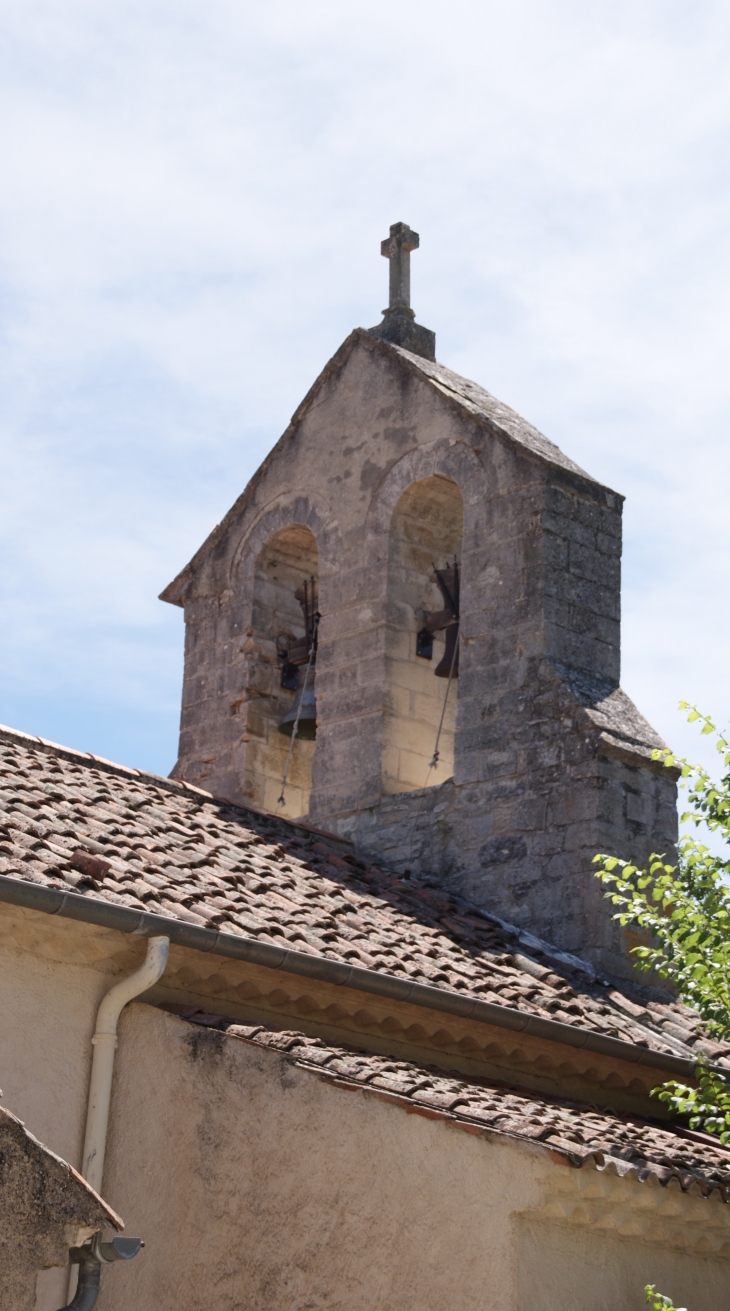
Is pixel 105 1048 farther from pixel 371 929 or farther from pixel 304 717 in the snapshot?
pixel 304 717

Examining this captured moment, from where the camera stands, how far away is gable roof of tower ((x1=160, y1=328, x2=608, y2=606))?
34.2 feet

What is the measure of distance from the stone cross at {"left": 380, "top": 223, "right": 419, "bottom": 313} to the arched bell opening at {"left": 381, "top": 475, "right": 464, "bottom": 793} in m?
1.57

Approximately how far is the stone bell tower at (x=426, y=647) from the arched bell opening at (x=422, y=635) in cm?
1

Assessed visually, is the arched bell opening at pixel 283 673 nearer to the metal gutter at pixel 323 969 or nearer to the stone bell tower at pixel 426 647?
the stone bell tower at pixel 426 647

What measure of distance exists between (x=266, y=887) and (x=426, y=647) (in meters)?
3.36

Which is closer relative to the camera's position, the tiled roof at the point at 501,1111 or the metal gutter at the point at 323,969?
the metal gutter at the point at 323,969

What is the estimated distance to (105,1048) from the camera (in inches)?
251

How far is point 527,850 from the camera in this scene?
9562mm

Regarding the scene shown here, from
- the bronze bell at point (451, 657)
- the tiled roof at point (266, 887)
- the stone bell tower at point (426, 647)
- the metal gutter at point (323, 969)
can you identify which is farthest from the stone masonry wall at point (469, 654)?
the metal gutter at point (323, 969)

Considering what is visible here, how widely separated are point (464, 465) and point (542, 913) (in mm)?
2910

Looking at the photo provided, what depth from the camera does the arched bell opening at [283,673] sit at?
37.2ft

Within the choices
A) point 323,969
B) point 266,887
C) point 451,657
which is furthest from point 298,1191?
point 451,657

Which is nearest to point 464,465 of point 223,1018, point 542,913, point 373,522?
point 373,522

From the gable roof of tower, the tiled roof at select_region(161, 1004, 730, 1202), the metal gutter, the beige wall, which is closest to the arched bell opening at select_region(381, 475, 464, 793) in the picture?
the gable roof of tower
